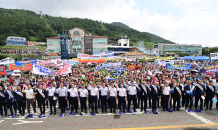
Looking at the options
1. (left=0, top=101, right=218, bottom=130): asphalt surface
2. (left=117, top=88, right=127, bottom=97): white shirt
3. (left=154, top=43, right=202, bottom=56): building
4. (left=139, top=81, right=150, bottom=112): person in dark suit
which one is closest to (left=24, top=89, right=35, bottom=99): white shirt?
(left=0, top=101, right=218, bottom=130): asphalt surface

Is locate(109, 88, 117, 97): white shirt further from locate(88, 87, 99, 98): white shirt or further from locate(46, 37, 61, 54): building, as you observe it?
locate(46, 37, 61, 54): building

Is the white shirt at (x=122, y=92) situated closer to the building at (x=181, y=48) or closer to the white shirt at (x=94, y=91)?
the white shirt at (x=94, y=91)

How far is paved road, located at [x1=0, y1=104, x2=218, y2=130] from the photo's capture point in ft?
22.0

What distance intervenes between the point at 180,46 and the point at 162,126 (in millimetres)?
122813

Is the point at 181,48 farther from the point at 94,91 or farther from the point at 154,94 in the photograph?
the point at 94,91

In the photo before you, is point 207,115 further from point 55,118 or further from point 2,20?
point 2,20

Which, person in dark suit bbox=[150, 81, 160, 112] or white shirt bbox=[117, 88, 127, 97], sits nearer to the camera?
white shirt bbox=[117, 88, 127, 97]

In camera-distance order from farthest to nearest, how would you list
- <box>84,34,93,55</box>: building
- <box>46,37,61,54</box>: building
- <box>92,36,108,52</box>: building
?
<box>92,36,108,52</box>: building, <box>84,34,93,55</box>: building, <box>46,37,61,54</box>: building

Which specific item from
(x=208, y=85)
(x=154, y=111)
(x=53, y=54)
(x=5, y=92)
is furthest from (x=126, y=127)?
(x=53, y=54)

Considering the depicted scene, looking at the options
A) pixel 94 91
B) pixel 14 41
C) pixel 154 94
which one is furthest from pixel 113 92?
pixel 14 41

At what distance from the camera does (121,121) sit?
7285 mm

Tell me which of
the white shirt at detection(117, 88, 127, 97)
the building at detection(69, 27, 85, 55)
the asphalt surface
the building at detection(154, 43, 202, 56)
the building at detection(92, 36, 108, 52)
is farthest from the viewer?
the building at detection(154, 43, 202, 56)

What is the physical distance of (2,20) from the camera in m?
117

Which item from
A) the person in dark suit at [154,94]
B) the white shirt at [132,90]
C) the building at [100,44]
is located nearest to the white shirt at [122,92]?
the white shirt at [132,90]
